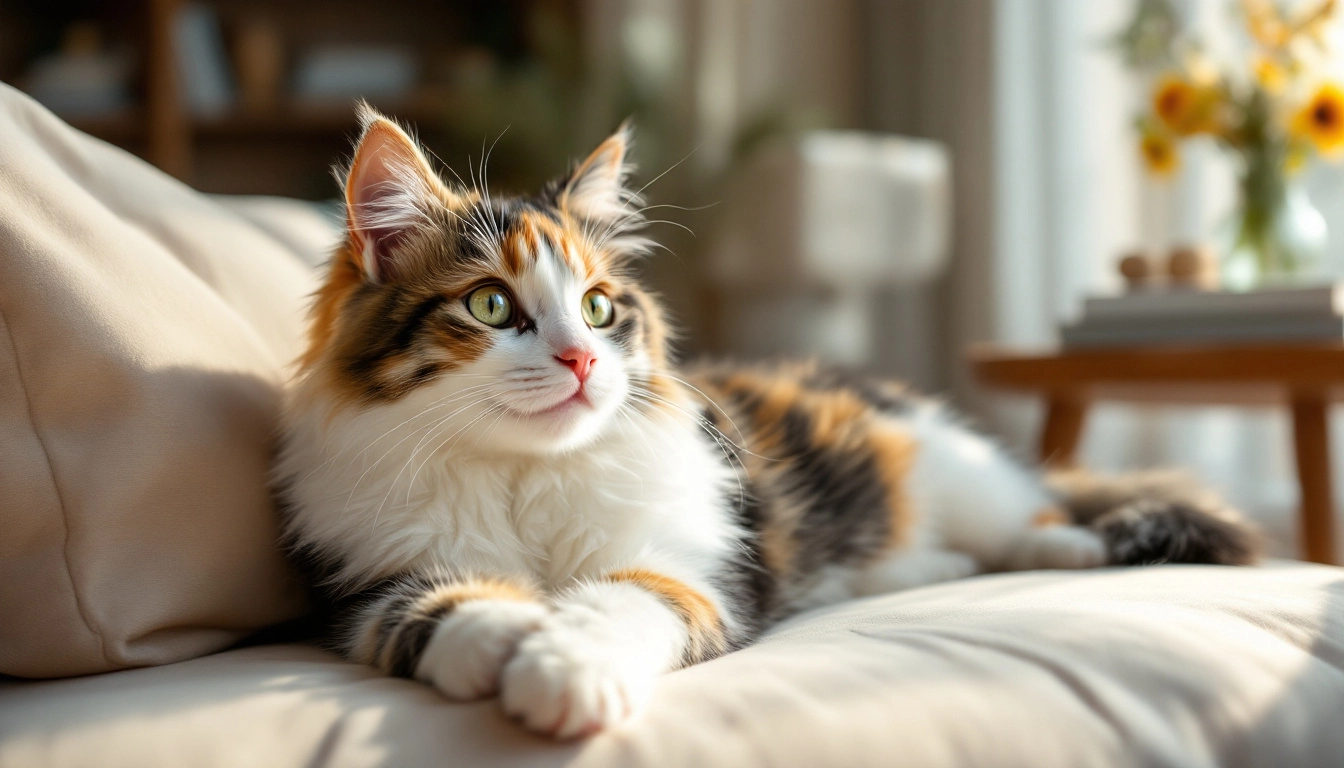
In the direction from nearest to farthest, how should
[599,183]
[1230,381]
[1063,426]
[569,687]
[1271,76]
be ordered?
[569,687] → [599,183] → [1230,381] → [1271,76] → [1063,426]

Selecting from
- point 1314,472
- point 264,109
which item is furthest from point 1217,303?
point 264,109

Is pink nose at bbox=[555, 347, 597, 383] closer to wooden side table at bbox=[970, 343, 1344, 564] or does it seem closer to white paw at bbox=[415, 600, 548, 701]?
white paw at bbox=[415, 600, 548, 701]

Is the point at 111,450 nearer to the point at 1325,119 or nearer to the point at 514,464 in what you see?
the point at 514,464

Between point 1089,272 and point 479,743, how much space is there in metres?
3.03

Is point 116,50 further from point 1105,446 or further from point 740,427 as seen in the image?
point 1105,446

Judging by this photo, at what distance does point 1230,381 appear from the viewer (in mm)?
1693

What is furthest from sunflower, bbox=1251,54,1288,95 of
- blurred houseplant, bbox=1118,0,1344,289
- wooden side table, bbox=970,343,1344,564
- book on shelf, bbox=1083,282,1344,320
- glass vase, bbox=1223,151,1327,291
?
wooden side table, bbox=970,343,1344,564

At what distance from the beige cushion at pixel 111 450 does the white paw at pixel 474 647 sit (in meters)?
0.27

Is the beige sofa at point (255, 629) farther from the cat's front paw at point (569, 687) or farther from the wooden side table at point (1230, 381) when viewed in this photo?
the wooden side table at point (1230, 381)

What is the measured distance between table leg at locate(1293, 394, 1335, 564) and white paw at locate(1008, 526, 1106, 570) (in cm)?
67

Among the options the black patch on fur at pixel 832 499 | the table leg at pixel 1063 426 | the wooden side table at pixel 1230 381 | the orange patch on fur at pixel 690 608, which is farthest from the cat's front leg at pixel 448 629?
the table leg at pixel 1063 426

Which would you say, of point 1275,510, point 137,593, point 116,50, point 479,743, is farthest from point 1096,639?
point 116,50

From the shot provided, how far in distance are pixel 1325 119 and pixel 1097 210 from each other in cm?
129

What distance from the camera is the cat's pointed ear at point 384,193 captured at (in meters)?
1.01
